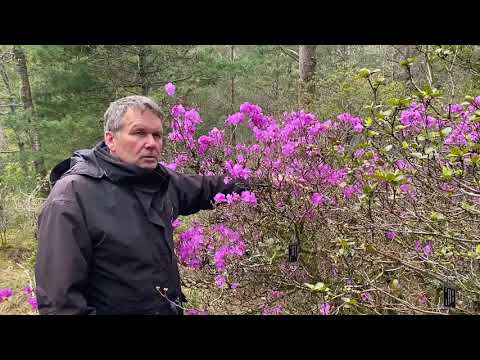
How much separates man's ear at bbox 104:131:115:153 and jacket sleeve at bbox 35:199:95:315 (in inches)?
16.3

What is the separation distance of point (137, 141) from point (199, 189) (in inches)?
Result: 21.8

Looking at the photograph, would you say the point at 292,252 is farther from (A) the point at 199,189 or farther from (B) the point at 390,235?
(A) the point at 199,189

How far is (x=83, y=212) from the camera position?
1.61 metres

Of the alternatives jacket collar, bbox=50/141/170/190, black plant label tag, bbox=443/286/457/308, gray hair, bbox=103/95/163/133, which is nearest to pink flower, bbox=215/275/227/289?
jacket collar, bbox=50/141/170/190

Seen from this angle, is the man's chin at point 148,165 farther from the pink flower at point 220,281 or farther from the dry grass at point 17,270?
the dry grass at point 17,270

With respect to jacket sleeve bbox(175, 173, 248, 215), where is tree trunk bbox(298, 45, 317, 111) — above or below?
above

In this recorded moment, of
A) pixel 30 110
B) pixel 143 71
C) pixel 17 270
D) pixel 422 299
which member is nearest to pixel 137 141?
pixel 422 299

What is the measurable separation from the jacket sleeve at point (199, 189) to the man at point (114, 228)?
199 mm

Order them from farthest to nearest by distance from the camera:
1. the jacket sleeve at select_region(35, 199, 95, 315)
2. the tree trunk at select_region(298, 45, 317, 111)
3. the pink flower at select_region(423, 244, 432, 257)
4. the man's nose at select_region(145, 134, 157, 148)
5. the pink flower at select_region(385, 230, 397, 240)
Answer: the tree trunk at select_region(298, 45, 317, 111) < the pink flower at select_region(385, 230, 397, 240) < the pink flower at select_region(423, 244, 432, 257) < the man's nose at select_region(145, 134, 157, 148) < the jacket sleeve at select_region(35, 199, 95, 315)

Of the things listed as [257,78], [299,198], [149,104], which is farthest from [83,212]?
[257,78]

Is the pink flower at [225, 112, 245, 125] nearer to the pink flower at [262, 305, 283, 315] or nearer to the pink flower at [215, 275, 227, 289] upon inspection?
the pink flower at [215, 275, 227, 289]

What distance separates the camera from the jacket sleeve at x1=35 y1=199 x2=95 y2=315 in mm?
1461
